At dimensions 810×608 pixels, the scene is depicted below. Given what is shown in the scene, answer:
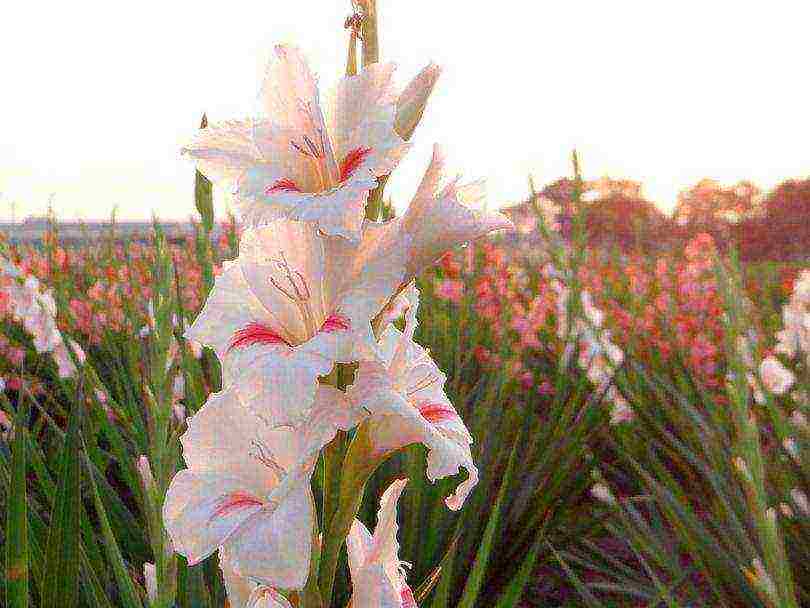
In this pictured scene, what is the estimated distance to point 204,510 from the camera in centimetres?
80

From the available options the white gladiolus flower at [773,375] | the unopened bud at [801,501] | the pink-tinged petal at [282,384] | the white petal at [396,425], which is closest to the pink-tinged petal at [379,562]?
the white petal at [396,425]

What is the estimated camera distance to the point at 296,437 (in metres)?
0.76

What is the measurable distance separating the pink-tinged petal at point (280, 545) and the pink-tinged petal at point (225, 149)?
0.35 m

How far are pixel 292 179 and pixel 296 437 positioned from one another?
0.28m

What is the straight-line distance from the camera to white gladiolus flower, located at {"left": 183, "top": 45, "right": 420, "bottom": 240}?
787 millimetres

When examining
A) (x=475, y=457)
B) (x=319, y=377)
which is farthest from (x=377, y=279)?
(x=475, y=457)

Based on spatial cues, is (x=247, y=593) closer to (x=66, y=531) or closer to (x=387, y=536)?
(x=387, y=536)

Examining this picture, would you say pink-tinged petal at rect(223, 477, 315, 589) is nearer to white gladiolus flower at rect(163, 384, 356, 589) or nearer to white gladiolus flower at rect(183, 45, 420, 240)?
white gladiolus flower at rect(163, 384, 356, 589)

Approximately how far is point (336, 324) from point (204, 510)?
242mm

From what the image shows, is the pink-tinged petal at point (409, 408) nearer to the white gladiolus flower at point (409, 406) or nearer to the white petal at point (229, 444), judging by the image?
the white gladiolus flower at point (409, 406)

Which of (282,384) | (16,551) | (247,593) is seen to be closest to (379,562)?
(247,593)

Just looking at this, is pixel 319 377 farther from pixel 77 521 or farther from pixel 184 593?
pixel 184 593

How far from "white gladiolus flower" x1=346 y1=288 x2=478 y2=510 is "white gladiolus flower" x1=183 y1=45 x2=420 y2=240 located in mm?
176

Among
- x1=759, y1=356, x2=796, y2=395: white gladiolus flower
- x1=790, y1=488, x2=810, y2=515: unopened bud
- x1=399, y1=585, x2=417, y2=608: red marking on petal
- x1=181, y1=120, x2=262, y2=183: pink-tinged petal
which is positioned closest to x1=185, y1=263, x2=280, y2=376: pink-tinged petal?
x1=181, y1=120, x2=262, y2=183: pink-tinged petal
